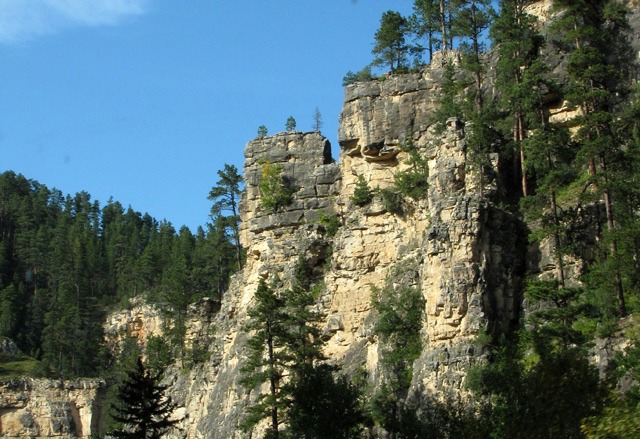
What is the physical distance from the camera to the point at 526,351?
41.4m

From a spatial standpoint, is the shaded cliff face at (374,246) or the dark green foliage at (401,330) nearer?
the shaded cliff face at (374,246)

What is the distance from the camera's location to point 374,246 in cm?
5409

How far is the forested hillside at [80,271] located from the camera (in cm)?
8412

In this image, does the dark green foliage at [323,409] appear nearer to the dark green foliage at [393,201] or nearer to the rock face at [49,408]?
the dark green foliage at [393,201]

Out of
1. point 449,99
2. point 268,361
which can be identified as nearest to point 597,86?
point 449,99

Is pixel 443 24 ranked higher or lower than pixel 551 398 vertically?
higher

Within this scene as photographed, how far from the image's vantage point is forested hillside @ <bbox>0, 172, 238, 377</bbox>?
8412 centimetres

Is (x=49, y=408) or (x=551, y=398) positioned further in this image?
(x=49, y=408)

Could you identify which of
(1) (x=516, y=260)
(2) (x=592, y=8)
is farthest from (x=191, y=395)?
(2) (x=592, y=8)

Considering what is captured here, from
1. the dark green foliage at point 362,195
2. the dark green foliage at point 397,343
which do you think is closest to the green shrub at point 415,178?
the dark green foliage at point 362,195

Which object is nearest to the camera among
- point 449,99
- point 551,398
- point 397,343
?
point 551,398

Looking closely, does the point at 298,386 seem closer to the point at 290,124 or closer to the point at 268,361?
the point at 268,361

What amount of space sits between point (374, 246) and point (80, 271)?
180 feet

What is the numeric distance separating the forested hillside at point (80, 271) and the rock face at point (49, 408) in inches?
176
